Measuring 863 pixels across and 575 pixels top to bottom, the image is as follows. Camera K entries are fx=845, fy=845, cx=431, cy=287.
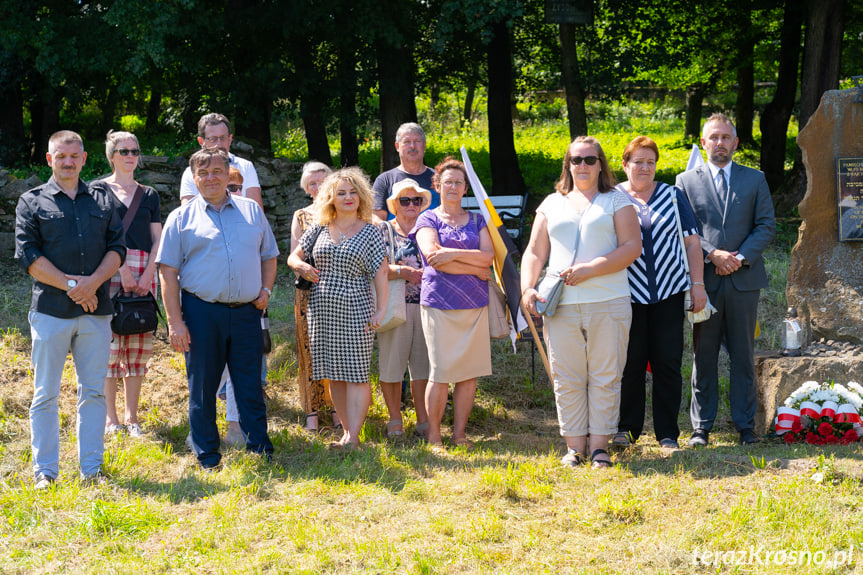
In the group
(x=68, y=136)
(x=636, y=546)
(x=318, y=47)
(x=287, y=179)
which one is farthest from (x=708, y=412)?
(x=318, y=47)

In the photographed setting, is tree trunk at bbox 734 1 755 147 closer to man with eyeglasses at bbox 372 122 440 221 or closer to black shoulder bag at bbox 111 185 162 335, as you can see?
man with eyeglasses at bbox 372 122 440 221

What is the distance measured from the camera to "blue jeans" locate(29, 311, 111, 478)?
488cm

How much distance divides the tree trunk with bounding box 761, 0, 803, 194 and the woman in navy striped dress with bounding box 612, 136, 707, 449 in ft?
34.7

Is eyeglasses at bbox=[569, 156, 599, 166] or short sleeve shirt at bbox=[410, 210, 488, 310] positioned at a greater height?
eyeglasses at bbox=[569, 156, 599, 166]

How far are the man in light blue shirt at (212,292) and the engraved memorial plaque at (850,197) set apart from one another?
163 inches

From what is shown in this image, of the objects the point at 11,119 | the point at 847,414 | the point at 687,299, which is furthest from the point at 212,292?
the point at 11,119

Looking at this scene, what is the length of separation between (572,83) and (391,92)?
2678mm

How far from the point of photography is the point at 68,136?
16.4 ft

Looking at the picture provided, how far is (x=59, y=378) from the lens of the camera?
498 cm

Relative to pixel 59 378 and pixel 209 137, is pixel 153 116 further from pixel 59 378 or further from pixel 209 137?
pixel 59 378

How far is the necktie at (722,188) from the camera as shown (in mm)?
5766

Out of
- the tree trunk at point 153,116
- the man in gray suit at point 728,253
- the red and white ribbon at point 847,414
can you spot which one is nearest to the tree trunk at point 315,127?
the man in gray suit at point 728,253

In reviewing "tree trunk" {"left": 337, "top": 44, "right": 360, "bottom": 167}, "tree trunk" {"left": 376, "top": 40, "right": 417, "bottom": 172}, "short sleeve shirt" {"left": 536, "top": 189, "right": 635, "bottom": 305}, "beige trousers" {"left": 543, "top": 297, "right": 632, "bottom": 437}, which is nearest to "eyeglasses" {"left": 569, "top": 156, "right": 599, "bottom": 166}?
"short sleeve shirt" {"left": 536, "top": 189, "right": 635, "bottom": 305}

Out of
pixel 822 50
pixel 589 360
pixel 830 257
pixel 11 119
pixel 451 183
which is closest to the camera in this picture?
pixel 589 360
